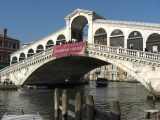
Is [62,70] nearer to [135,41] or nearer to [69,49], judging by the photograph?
[69,49]

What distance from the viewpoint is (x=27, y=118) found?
11789mm

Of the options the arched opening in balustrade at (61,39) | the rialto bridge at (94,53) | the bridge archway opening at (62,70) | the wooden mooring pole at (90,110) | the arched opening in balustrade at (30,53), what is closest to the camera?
the wooden mooring pole at (90,110)

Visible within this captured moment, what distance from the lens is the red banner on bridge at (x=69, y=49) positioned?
27328 mm

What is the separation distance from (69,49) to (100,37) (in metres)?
3.55

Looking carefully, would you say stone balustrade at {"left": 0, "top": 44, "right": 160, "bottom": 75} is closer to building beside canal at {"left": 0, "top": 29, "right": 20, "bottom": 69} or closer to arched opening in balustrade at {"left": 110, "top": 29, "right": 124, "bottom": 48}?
arched opening in balustrade at {"left": 110, "top": 29, "right": 124, "bottom": 48}

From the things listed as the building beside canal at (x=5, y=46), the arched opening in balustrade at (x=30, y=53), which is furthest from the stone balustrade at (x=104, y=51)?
the building beside canal at (x=5, y=46)

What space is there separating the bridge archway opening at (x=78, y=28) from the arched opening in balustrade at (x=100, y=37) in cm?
192

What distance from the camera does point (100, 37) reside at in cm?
3080

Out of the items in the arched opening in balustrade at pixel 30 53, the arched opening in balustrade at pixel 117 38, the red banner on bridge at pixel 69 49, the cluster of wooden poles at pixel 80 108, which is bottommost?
the cluster of wooden poles at pixel 80 108

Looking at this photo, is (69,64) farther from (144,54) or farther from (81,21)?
(144,54)

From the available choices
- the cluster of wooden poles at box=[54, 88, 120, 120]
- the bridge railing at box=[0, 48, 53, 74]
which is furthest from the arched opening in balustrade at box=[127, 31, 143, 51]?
the cluster of wooden poles at box=[54, 88, 120, 120]

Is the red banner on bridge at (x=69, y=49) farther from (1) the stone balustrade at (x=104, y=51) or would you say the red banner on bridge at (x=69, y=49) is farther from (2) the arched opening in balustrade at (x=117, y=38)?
(2) the arched opening in balustrade at (x=117, y=38)

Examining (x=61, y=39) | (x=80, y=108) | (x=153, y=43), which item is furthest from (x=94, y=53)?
(x=80, y=108)

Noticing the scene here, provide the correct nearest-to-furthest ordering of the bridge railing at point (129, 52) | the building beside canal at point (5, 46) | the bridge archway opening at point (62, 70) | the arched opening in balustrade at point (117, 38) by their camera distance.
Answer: the bridge railing at point (129, 52)
the arched opening in balustrade at point (117, 38)
the bridge archway opening at point (62, 70)
the building beside canal at point (5, 46)
